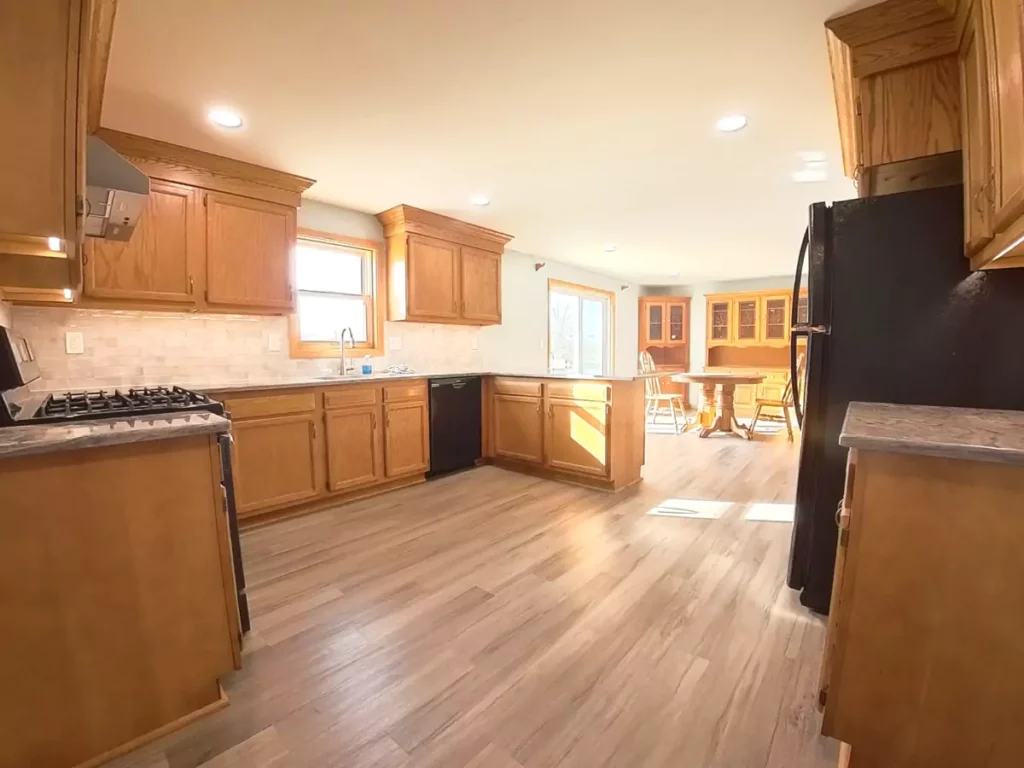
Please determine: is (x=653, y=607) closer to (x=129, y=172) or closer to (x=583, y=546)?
(x=583, y=546)

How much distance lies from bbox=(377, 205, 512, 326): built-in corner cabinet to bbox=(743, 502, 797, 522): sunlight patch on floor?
2.93m

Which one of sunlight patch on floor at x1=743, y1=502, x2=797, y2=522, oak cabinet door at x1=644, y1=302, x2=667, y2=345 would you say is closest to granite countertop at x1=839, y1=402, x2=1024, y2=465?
sunlight patch on floor at x1=743, y1=502, x2=797, y2=522

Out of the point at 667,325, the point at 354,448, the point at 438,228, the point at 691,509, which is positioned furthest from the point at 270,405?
the point at 667,325

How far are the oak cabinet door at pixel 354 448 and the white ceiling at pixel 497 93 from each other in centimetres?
170

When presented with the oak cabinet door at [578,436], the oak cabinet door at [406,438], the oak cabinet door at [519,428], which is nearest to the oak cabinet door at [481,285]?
the oak cabinet door at [519,428]

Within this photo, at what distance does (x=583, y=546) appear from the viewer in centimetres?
269

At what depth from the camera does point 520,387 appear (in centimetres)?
423

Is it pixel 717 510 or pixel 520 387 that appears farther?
pixel 520 387

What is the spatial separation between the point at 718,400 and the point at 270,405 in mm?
5206

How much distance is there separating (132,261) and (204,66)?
1.31 meters

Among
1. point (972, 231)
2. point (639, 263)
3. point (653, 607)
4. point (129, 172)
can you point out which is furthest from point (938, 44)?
point (639, 263)

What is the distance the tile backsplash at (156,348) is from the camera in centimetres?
270

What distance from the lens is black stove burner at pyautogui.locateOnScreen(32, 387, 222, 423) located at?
1.52 metres

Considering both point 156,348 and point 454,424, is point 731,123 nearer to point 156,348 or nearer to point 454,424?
point 454,424
